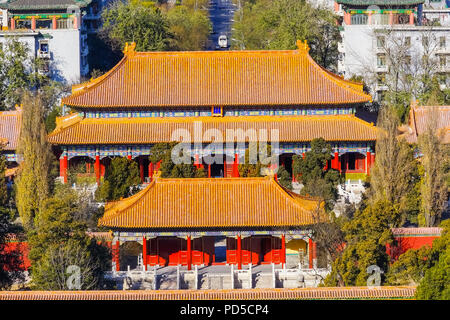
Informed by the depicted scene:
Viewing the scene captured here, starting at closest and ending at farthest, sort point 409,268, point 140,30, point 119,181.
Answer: point 409,268 < point 119,181 < point 140,30

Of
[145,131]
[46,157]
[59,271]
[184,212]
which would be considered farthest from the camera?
[145,131]

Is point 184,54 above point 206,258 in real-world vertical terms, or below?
above

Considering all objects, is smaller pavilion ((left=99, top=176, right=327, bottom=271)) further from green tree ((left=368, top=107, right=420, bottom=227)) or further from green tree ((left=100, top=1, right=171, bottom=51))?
green tree ((left=100, top=1, right=171, bottom=51))

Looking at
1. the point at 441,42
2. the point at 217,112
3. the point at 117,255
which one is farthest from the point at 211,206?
the point at 441,42

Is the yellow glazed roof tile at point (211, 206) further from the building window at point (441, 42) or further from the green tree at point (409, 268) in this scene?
the building window at point (441, 42)

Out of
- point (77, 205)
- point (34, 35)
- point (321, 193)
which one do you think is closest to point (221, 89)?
point (321, 193)

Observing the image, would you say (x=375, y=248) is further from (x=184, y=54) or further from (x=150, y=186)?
(x=184, y=54)

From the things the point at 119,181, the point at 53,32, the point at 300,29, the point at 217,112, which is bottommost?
the point at 119,181

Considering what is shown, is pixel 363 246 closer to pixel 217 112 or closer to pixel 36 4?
pixel 217 112
